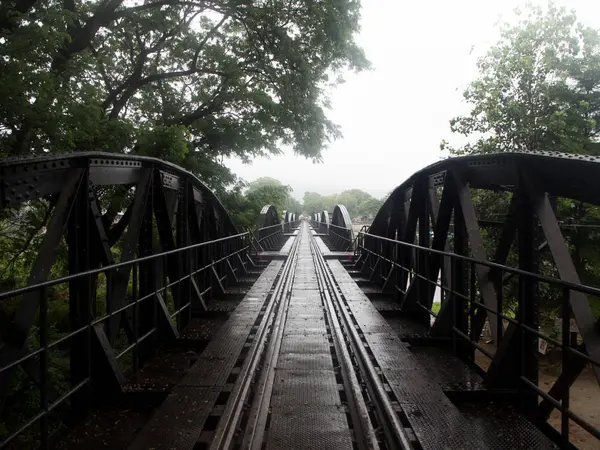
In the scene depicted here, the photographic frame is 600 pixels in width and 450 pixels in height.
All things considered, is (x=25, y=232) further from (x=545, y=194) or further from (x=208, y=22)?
(x=208, y=22)

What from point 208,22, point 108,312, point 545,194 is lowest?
point 108,312

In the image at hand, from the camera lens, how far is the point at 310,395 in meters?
3.87

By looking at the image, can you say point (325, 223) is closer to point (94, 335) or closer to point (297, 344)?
point (297, 344)

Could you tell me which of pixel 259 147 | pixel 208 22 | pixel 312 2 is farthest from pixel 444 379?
pixel 208 22

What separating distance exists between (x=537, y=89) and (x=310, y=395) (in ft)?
43.9

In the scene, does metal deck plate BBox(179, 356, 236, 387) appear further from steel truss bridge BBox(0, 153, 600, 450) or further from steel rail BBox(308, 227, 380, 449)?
steel rail BBox(308, 227, 380, 449)

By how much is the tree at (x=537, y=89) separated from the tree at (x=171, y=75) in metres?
4.96

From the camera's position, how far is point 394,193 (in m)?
8.56

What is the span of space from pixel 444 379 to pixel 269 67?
1142 cm

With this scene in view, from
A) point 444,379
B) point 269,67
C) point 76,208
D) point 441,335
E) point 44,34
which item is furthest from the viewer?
point 269,67

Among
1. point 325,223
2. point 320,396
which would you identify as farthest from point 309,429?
point 325,223

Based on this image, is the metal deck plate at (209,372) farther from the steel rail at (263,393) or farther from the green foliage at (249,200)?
the green foliage at (249,200)

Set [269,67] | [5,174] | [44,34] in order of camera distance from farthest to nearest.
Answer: [269,67]
[44,34]
[5,174]

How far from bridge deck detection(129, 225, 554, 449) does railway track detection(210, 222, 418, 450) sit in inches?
0.5
